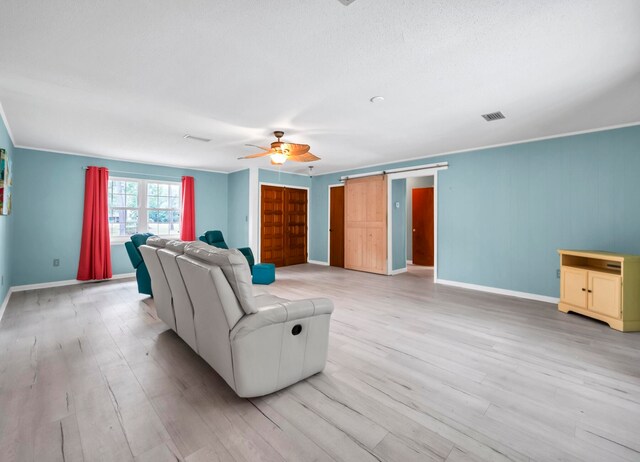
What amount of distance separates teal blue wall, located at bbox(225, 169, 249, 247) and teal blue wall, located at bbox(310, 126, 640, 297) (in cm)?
420

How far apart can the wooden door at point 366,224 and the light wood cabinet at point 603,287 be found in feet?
10.4

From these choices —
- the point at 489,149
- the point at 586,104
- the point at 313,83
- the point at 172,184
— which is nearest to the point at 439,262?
the point at 489,149

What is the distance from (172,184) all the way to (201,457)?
21.1 feet

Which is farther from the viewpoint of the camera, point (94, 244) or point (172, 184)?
point (172, 184)

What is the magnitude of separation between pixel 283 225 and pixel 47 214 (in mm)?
4645

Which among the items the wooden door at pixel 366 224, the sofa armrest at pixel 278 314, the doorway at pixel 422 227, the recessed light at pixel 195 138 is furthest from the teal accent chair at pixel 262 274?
the doorway at pixel 422 227

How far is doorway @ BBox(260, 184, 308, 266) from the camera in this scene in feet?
23.7

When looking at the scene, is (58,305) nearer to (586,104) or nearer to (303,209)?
(303,209)

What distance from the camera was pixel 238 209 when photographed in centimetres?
725

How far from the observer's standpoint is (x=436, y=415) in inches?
70.7

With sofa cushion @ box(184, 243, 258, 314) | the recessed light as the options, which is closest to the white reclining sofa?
sofa cushion @ box(184, 243, 258, 314)

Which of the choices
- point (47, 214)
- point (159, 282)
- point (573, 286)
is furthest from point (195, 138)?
point (573, 286)

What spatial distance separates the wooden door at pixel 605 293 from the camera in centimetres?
325

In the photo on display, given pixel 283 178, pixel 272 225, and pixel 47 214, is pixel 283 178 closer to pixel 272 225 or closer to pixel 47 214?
pixel 272 225
